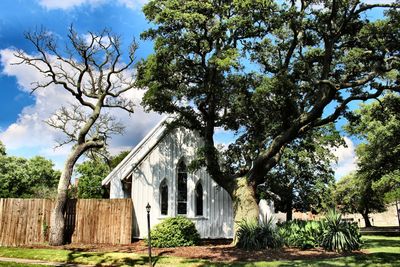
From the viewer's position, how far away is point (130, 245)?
62.5 ft

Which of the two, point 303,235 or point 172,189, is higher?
point 172,189

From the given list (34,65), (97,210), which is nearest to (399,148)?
(97,210)

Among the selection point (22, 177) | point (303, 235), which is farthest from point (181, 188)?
point (22, 177)

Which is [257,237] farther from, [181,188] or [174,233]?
[181,188]

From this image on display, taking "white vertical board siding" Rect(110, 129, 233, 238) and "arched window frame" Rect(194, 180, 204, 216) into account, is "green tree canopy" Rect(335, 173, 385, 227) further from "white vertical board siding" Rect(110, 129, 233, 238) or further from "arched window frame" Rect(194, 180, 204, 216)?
"arched window frame" Rect(194, 180, 204, 216)

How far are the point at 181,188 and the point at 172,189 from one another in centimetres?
70

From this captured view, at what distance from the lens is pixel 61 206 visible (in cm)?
1959

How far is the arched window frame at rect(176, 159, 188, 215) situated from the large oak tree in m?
3.48

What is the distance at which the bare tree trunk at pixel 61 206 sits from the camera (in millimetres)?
18953

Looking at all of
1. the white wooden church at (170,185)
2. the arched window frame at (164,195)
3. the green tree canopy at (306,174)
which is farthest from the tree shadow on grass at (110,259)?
the green tree canopy at (306,174)

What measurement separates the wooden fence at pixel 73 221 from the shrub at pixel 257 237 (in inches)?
257

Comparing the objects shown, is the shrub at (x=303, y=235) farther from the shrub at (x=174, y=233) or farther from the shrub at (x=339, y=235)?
the shrub at (x=174, y=233)

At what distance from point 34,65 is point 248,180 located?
13718mm

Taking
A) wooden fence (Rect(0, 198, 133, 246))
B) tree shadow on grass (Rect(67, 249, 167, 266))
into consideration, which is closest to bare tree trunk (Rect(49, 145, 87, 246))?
wooden fence (Rect(0, 198, 133, 246))
